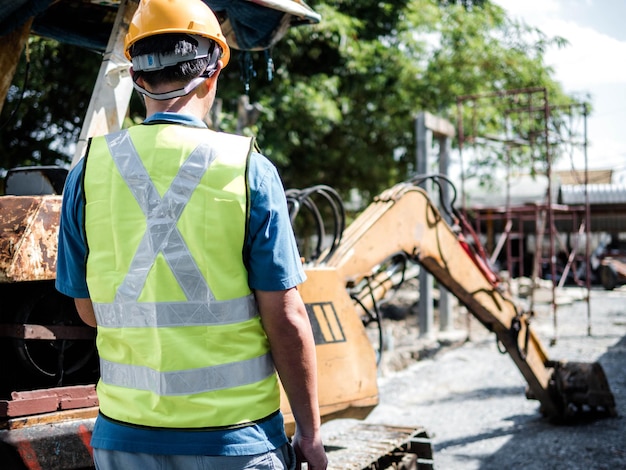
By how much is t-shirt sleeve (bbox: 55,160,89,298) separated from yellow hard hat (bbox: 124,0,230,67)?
1.22 feet

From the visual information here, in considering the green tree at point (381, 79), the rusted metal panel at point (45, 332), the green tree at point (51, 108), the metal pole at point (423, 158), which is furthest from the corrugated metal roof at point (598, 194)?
the rusted metal panel at point (45, 332)

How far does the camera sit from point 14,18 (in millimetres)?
3492

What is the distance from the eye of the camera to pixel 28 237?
8.35 ft

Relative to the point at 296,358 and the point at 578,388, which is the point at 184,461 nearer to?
the point at 296,358

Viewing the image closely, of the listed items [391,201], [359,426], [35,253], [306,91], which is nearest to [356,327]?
[391,201]

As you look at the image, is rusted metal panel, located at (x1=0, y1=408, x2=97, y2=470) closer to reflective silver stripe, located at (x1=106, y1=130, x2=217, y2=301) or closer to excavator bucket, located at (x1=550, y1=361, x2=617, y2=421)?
reflective silver stripe, located at (x1=106, y1=130, x2=217, y2=301)

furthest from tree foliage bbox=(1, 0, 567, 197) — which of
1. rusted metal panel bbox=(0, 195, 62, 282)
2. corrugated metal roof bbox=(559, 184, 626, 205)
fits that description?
corrugated metal roof bbox=(559, 184, 626, 205)

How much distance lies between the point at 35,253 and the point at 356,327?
72.9 inches

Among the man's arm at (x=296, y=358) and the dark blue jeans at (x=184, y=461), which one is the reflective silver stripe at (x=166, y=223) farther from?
the dark blue jeans at (x=184, y=461)

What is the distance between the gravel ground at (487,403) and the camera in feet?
18.6

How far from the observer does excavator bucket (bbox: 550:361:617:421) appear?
20.9 feet

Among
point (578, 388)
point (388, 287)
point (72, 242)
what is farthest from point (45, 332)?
point (578, 388)

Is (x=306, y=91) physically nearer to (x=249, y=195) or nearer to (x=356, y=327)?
(x=356, y=327)

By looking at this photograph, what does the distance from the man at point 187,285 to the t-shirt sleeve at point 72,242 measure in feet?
0.11
